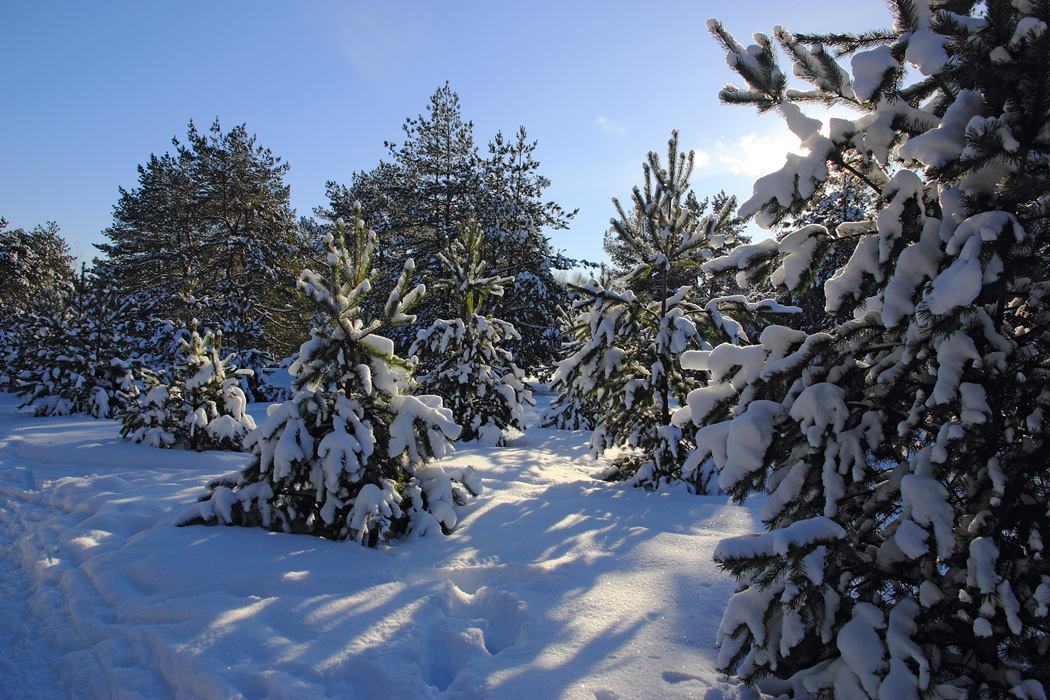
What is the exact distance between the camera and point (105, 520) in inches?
170

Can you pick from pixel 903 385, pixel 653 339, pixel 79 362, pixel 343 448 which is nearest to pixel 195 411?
pixel 343 448

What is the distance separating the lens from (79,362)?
12969mm

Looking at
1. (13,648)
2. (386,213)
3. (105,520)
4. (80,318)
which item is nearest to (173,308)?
(80,318)

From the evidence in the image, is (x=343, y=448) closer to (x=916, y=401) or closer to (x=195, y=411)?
(x=916, y=401)

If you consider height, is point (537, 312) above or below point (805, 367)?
above

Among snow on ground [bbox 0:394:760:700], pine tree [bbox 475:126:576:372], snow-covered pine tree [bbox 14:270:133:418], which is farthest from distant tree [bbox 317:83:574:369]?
snow on ground [bbox 0:394:760:700]

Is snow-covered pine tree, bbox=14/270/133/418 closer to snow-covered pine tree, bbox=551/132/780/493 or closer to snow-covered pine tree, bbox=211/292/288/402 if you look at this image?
snow-covered pine tree, bbox=211/292/288/402

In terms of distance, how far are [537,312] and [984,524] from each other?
18.4 meters

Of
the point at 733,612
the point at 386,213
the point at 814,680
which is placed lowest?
the point at 814,680

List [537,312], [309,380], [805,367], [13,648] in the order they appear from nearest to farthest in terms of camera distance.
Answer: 1. [805,367]
2. [13,648]
3. [309,380]
4. [537,312]

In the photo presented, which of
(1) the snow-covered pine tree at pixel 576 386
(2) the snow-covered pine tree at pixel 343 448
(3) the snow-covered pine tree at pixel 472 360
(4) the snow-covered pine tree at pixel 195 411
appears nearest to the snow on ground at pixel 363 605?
(2) the snow-covered pine tree at pixel 343 448

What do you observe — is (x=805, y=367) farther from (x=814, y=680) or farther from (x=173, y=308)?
(x=173, y=308)

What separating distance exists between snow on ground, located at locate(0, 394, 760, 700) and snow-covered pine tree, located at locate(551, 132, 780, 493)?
1305 millimetres

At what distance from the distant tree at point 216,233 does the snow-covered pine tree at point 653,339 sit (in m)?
14.5
